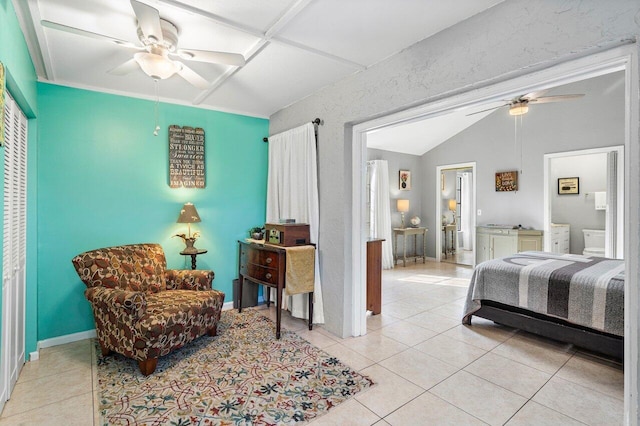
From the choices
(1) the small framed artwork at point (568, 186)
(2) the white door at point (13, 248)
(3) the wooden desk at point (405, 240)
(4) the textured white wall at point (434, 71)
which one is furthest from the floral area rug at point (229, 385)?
(1) the small framed artwork at point (568, 186)

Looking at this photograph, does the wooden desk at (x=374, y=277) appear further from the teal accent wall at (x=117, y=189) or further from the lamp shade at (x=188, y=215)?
the lamp shade at (x=188, y=215)

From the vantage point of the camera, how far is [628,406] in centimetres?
147

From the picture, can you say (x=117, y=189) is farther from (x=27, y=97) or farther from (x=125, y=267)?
(x=27, y=97)

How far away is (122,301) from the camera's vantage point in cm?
232

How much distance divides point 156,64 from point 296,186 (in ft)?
6.07

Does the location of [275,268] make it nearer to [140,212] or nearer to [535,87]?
[140,212]

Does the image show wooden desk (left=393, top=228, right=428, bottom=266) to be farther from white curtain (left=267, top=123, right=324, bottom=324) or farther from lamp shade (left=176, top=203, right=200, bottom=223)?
lamp shade (left=176, top=203, right=200, bottom=223)

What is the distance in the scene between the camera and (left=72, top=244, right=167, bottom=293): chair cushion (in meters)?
2.63

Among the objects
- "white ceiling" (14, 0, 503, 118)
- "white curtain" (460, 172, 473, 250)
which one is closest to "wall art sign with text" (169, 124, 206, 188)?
"white ceiling" (14, 0, 503, 118)

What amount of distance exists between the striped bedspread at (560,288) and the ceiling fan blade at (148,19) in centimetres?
348

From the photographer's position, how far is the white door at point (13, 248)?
2.03m

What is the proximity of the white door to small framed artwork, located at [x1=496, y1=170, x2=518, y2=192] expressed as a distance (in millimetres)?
6666

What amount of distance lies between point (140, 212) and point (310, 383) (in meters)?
2.50

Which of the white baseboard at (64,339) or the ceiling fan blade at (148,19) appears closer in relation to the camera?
the ceiling fan blade at (148,19)
